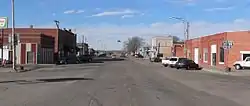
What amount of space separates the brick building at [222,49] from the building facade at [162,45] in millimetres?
77411

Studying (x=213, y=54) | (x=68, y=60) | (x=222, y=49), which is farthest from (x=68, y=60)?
(x=222, y=49)

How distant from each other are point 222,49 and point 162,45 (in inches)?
4082

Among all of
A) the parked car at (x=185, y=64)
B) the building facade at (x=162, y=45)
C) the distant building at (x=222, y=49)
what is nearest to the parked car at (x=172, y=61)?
the distant building at (x=222, y=49)

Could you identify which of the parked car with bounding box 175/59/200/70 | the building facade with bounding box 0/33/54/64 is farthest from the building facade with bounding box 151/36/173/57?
the parked car with bounding box 175/59/200/70

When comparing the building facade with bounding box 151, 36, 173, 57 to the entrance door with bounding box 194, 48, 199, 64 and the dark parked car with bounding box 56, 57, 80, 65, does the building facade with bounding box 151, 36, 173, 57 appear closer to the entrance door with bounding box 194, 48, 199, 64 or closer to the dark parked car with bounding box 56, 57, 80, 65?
the dark parked car with bounding box 56, 57, 80, 65

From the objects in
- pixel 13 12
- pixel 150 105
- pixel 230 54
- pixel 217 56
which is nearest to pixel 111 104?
pixel 150 105

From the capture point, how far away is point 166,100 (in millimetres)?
16328

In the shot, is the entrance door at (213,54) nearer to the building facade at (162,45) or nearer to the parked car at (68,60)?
the parked car at (68,60)

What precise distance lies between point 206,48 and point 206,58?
1709 mm

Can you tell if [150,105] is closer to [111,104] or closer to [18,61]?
[111,104]

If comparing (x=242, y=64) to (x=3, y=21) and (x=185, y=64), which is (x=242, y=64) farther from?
(x=3, y=21)

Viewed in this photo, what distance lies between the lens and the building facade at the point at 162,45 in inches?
6250

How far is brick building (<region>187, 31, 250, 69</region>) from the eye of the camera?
58844 millimetres

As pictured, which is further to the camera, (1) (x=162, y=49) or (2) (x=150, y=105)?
(1) (x=162, y=49)
